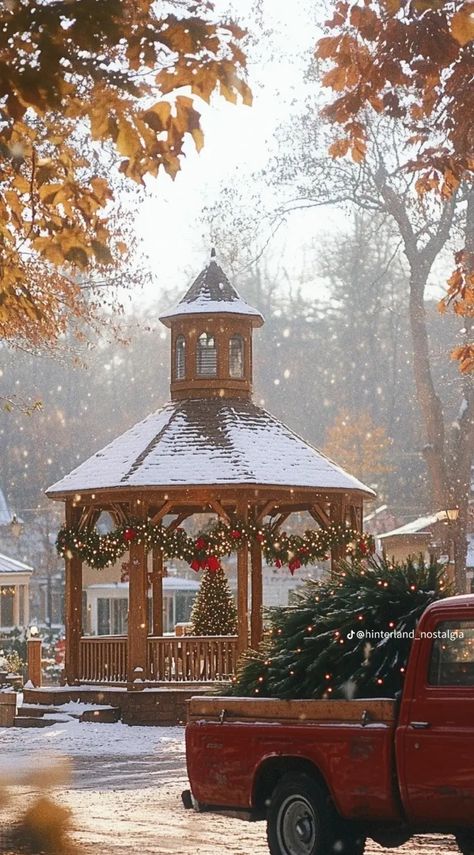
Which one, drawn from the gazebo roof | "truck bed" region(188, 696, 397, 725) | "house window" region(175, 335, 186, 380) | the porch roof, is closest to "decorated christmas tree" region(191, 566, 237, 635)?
the gazebo roof

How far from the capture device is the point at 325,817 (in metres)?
10.2

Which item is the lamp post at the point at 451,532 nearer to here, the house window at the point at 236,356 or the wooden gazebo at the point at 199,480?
the wooden gazebo at the point at 199,480

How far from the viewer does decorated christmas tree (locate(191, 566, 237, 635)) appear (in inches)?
1046

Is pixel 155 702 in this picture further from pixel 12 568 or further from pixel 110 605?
pixel 110 605

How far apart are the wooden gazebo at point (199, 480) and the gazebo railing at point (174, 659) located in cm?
2

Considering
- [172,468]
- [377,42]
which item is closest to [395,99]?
[377,42]

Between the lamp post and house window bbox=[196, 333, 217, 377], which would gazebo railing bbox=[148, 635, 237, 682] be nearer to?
house window bbox=[196, 333, 217, 377]

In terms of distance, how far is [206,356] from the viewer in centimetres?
2847

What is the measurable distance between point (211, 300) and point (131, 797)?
581 inches

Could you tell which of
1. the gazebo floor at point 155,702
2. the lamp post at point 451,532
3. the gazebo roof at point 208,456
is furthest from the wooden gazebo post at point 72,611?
the lamp post at point 451,532

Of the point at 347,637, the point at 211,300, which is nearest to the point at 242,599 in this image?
the point at 211,300

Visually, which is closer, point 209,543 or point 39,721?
point 39,721

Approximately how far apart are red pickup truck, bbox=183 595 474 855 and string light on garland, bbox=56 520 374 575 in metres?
14.1

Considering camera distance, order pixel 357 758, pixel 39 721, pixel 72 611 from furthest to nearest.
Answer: pixel 72 611 → pixel 39 721 → pixel 357 758
